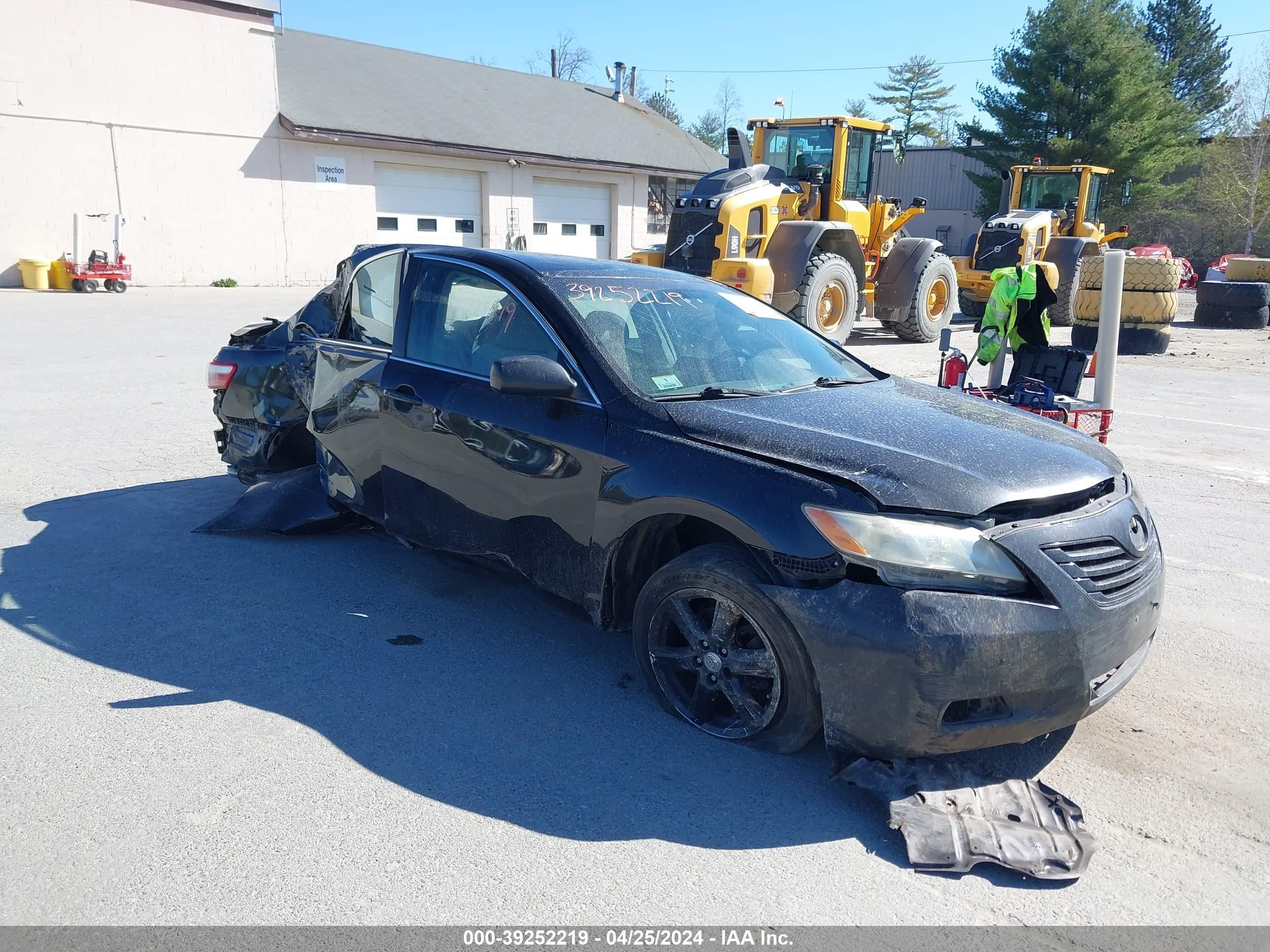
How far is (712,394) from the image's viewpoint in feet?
12.6

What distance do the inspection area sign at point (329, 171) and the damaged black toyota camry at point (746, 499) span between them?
2330 centimetres

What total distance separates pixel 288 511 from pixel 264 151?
22.8 metres

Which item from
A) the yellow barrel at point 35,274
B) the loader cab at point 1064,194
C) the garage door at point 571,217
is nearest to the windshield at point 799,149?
the loader cab at point 1064,194

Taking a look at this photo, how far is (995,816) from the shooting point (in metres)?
2.99

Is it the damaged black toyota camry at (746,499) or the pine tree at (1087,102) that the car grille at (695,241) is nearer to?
the damaged black toyota camry at (746,499)

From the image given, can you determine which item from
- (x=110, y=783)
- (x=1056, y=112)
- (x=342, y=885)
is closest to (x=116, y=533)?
(x=110, y=783)

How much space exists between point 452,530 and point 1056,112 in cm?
3982

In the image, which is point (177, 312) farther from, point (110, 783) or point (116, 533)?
point (110, 783)

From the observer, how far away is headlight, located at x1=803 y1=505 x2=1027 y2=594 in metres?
2.96

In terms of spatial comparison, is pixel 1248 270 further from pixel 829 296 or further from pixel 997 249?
pixel 829 296

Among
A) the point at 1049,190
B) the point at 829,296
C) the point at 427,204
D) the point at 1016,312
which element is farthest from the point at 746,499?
the point at 427,204

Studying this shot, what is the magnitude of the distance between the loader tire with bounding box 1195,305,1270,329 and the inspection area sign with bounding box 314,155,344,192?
70.4 ft

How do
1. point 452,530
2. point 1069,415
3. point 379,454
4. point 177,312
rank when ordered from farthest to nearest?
1. point 177,312
2. point 1069,415
3. point 379,454
4. point 452,530

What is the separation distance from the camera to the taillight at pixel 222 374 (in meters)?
6.07
